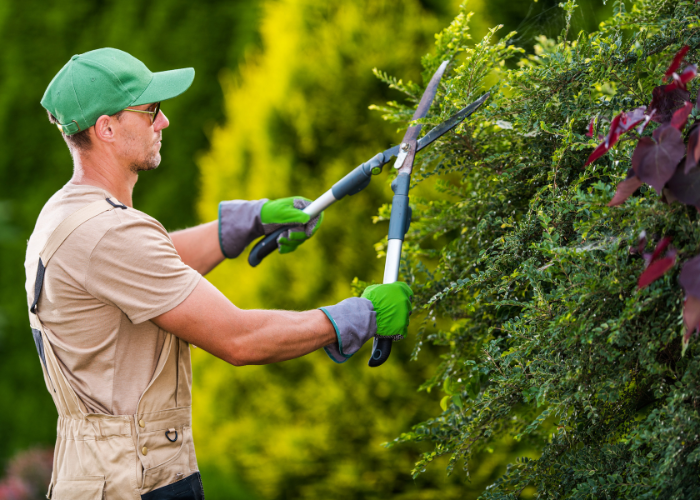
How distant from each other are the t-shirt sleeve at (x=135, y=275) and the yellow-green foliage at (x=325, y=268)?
1.63m

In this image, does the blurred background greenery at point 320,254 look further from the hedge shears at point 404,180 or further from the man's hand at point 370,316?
the man's hand at point 370,316

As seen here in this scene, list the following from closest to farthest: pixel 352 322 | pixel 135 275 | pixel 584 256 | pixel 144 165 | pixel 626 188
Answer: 1. pixel 626 188
2. pixel 584 256
3. pixel 135 275
4. pixel 352 322
5. pixel 144 165

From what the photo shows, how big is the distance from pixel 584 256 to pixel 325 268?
90.0 inches

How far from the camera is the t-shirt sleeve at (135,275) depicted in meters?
1.64

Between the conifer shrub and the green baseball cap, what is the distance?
2.73ft

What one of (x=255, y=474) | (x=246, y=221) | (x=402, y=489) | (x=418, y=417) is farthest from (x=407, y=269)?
(x=255, y=474)

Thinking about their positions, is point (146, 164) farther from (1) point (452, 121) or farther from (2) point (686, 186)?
(2) point (686, 186)

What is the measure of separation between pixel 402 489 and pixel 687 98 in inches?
104

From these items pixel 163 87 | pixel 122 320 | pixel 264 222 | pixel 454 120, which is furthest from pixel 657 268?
pixel 264 222

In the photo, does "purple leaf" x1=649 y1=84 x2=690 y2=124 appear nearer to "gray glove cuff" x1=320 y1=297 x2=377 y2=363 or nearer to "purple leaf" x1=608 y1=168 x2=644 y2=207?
"purple leaf" x1=608 y1=168 x2=644 y2=207

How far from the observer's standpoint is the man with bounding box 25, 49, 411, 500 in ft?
5.44

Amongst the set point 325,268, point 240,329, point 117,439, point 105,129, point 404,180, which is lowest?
point 117,439

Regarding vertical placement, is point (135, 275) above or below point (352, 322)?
above

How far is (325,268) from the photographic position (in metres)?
3.42
